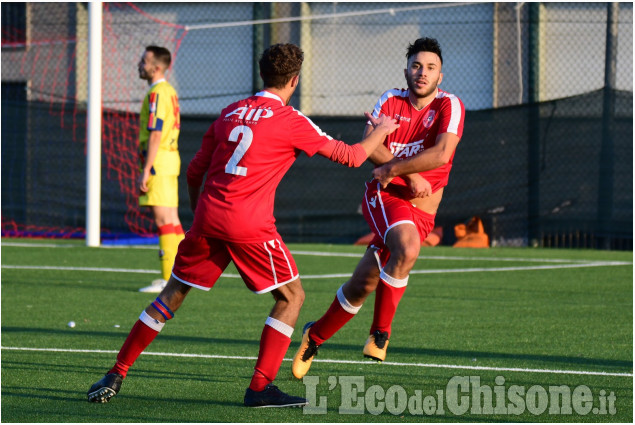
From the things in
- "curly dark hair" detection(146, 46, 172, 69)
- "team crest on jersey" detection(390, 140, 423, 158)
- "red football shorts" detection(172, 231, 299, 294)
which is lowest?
"red football shorts" detection(172, 231, 299, 294)

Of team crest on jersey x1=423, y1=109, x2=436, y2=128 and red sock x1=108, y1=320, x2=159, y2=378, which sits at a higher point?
team crest on jersey x1=423, y1=109, x2=436, y2=128

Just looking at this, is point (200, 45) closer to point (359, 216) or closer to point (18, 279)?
point (359, 216)

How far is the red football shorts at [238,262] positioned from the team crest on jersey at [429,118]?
4.80 ft

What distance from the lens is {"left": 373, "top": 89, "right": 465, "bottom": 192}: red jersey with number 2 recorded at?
604 centimetres

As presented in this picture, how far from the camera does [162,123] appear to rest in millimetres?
9461

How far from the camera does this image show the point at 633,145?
14281 mm

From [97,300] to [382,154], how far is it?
169 inches

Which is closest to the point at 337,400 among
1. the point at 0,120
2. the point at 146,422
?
the point at 146,422

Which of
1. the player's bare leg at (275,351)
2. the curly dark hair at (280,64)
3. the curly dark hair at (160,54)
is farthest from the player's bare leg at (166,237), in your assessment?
the curly dark hair at (280,64)

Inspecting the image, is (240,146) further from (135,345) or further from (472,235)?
(472,235)

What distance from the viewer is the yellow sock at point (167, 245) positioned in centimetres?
961

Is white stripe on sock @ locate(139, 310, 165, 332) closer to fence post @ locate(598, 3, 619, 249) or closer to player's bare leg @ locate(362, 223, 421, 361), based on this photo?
player's bare leg @ locate(362, 223, 421, 361)

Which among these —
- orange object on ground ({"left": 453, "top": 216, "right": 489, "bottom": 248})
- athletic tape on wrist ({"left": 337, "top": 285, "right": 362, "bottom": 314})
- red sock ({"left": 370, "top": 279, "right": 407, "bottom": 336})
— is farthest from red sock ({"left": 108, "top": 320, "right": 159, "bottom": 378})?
orange object on ground ({"left": 453, "top": 216, "right": 489, "bottom": 248})

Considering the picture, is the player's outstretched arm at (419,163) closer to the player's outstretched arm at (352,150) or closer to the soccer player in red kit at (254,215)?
the player's outstretched arm at (352,150)
